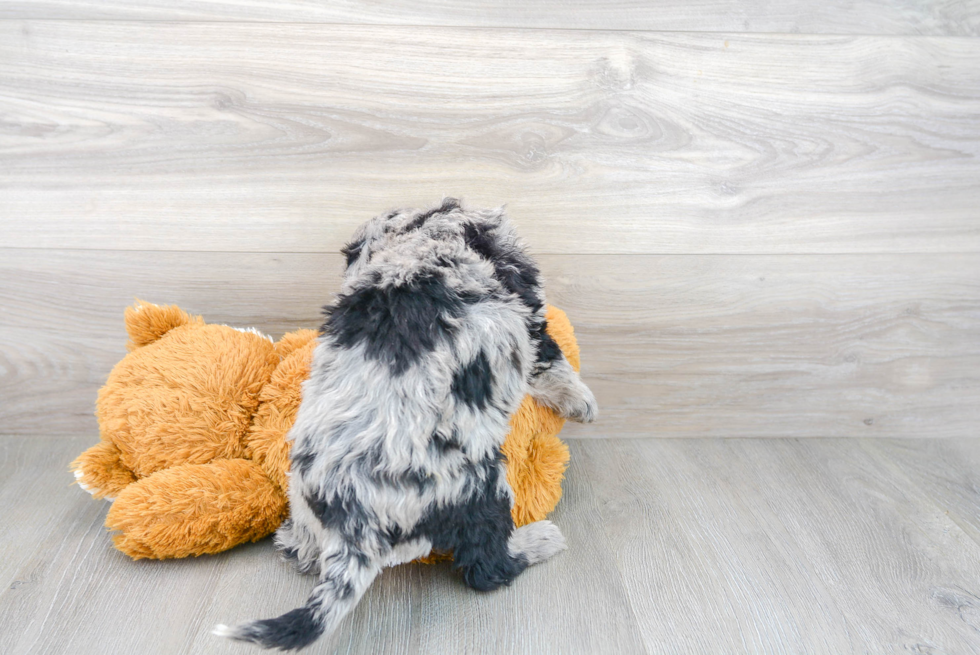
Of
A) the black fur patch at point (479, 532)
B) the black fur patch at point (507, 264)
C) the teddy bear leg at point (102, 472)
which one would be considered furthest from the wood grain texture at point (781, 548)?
the teddy bear leg at point (102, 472)

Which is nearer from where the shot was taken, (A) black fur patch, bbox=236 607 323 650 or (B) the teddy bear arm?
(A) black fur patch, bbox=236 607 323 650

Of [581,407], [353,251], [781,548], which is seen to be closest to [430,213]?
[353,251]

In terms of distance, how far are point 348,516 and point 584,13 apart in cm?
88

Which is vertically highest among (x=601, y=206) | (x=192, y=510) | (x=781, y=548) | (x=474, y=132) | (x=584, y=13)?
(x=584, y=13)

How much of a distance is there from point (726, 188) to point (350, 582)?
2.96 ft

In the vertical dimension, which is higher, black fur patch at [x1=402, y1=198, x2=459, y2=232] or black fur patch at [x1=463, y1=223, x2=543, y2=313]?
black fur patch at [x1=402, y1=198, x2=459, y2=232]

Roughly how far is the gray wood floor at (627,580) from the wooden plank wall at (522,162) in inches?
10.6

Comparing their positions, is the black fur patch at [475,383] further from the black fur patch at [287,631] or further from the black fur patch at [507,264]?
the black fur patch at [287,631]

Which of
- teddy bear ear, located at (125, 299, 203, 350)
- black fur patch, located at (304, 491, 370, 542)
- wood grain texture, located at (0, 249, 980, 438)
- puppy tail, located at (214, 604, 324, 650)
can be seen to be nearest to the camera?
puppy tail, located at (214, 604, 324, 650)

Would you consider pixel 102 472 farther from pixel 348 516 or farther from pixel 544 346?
pixel 544 346

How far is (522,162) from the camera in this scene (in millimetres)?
1161

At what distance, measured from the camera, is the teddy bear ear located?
1.05 m

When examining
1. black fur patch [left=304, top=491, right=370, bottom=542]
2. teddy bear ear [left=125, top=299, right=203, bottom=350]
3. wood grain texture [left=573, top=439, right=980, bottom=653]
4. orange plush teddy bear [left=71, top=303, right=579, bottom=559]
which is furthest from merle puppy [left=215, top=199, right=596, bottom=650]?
teddy bear ear [left=125, top=299, right=203, bottom=350]

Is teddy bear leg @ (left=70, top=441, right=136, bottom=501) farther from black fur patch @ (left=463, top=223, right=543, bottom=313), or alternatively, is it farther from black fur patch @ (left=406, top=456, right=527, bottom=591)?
black fur patch @ (left=463, top=223, right=543, bottom=313)
